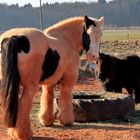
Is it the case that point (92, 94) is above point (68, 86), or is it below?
below

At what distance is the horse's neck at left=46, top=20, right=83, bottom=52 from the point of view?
929cm

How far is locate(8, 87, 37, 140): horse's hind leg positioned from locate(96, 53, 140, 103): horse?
5.21 m

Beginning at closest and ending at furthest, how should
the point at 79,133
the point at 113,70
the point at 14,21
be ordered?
the point at 79,133 < the point at 113,70 < the point at 14,21

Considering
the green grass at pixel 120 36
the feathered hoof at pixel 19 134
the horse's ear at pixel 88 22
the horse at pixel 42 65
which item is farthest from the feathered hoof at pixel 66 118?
the green grass at pixel 120 36

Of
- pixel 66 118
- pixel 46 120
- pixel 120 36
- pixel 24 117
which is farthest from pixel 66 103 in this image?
pixel 120 36

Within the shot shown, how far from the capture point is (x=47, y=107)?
30.2 feet

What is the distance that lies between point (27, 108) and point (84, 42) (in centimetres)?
235

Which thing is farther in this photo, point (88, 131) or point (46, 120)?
point (46, 120)

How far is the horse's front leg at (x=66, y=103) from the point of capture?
29.9ft

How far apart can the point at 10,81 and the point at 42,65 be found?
0.73 m

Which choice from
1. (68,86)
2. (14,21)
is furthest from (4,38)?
(14,21)

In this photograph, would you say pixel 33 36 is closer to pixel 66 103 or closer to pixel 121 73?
pixel 66 103

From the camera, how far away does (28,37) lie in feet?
25.1

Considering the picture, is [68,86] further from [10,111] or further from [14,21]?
[14,21]
